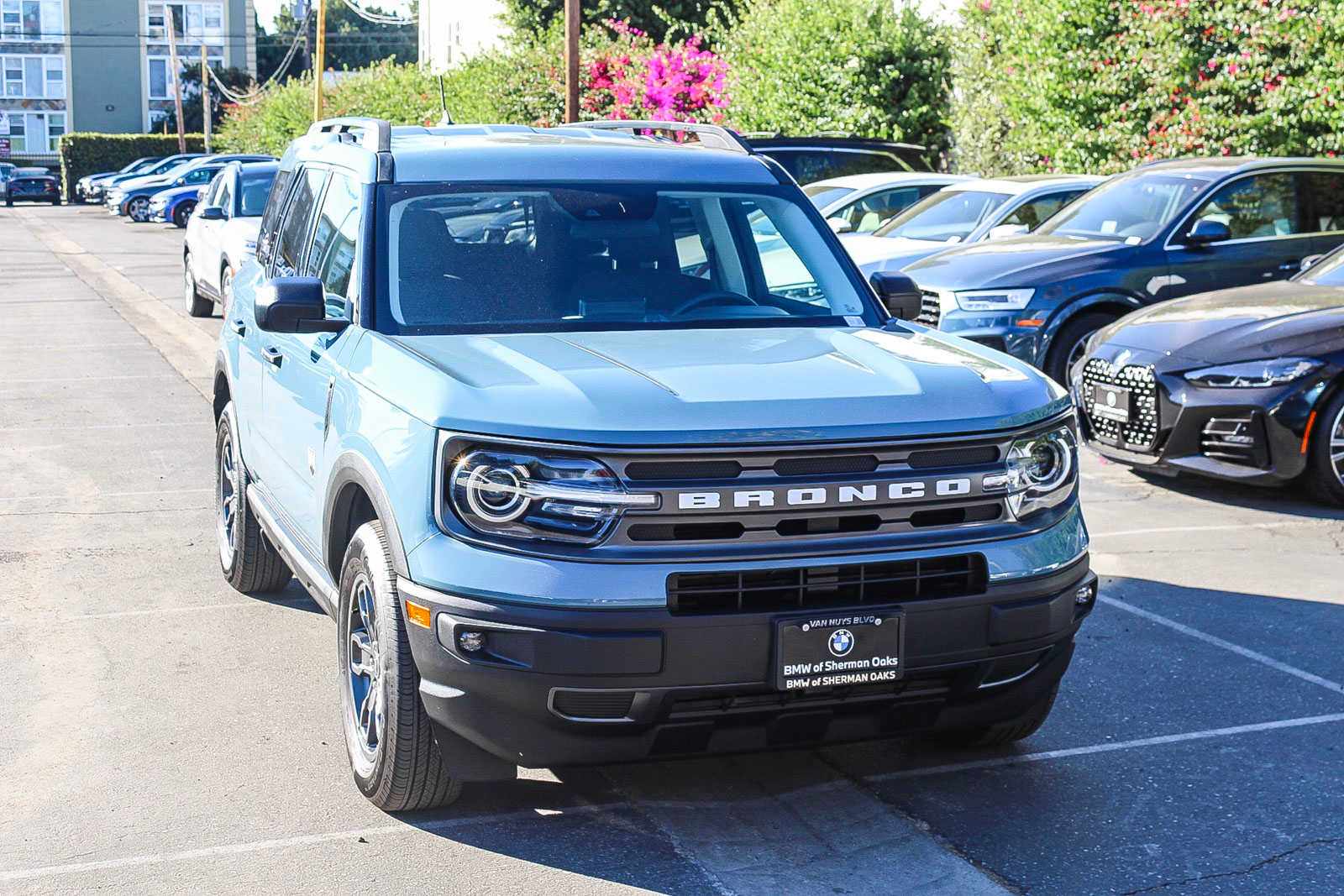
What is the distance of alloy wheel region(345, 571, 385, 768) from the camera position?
4.24m

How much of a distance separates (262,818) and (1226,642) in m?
3.67

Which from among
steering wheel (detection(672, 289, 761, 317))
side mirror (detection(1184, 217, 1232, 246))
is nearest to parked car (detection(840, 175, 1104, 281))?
side mirror (detection(1184, 217, 1232, 246))

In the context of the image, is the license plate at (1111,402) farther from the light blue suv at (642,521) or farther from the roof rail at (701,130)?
the light blue suv at (642,521)

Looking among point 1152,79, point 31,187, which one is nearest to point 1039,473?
point 1152,79

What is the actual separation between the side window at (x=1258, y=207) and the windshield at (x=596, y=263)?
669 cm

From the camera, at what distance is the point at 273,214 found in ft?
21.4

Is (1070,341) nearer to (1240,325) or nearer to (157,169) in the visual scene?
(1240,325)

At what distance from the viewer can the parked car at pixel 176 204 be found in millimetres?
41344

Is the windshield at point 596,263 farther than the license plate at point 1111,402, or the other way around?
the license plate at point 1111,402

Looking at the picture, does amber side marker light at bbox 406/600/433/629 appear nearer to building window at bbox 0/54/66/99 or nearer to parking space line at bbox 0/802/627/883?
parking space line at bbox 0/802/627/883

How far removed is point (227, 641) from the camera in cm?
598

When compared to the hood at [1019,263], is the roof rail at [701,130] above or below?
above

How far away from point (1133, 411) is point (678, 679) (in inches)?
223

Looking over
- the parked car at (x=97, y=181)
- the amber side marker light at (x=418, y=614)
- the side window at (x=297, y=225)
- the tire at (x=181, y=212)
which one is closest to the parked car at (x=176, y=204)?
the tire at (x=181, y=212)
